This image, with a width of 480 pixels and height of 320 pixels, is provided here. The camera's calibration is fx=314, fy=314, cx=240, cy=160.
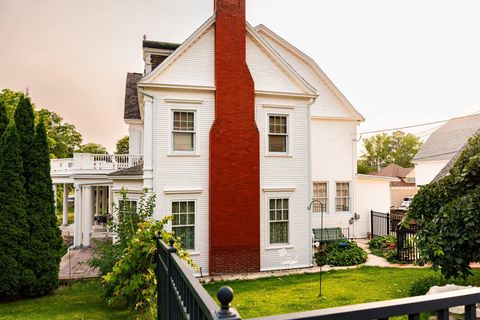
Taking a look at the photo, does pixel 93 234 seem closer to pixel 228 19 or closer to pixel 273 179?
pixel 273 179

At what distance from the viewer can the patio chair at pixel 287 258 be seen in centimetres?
1231

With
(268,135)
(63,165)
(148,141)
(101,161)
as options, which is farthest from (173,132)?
(63,165)

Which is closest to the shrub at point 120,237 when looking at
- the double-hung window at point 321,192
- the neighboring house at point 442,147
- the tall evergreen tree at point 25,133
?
the tall evergreen tree at point 25,133

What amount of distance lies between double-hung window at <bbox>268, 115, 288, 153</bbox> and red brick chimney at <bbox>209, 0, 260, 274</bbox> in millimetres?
795

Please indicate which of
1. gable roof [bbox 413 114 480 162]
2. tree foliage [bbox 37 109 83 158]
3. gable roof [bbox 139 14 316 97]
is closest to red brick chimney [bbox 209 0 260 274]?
gable roof [bbox 139 14 316 97]

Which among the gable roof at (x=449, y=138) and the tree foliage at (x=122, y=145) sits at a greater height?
the tree foliage at (x=122, y=145)

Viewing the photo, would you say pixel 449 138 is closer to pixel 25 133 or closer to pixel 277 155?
pixel 277 155

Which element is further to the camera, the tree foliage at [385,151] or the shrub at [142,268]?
the tree foliage at [385,151]

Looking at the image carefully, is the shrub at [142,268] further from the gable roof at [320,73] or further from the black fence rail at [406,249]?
the gable roof at [320,73]

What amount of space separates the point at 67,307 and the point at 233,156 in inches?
271

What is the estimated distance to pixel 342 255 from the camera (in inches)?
512

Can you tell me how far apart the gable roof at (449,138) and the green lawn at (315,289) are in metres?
24.5

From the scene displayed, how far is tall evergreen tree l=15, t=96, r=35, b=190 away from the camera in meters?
→ 10.4

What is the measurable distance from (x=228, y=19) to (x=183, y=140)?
4874mm
